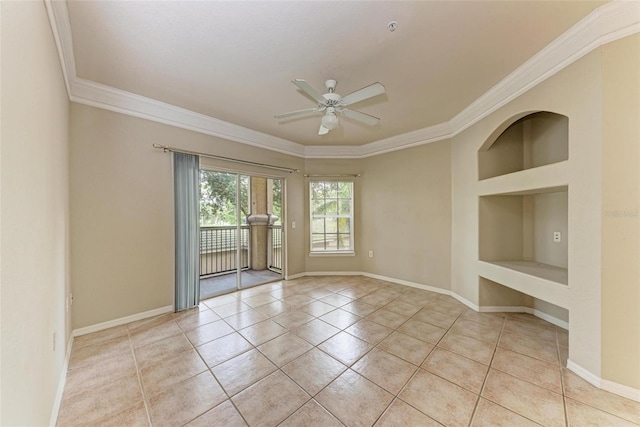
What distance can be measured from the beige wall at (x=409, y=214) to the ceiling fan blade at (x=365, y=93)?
236 centimetres

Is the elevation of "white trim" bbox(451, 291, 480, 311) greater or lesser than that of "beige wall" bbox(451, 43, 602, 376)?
lesser

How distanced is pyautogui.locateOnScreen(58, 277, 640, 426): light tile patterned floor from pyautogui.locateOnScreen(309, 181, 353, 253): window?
2.05m

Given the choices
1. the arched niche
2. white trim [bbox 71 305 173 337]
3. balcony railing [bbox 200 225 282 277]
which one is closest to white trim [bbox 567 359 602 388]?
the arched niche

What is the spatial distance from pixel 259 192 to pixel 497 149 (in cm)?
393

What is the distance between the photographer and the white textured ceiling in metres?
1.69

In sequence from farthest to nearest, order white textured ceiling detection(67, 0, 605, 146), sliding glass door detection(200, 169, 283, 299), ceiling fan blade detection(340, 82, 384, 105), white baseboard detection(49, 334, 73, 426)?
sliding glass door detection(200, 169, 283, 299), ceiling fan blade detection(340, 82, 384, 105), white textured ceiling detection(67, 0, 605, 146), white baseboard detection(49, 334, 73, 426)

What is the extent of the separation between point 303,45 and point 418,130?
9.01 feet

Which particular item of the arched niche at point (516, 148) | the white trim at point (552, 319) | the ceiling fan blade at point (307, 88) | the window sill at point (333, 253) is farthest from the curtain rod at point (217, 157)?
the white trim at point (552, 319)

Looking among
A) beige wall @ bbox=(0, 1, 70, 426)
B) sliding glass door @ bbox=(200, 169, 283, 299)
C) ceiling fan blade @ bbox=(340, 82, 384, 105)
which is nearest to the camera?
beige wall @ bbox=(0, 1, 70, 426)

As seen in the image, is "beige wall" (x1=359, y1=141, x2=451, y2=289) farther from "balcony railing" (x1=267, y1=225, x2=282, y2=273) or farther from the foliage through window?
the foliage through window

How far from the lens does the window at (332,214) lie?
5.11 metres

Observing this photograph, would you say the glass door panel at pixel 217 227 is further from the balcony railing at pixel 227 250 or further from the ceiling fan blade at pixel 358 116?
the ceiling fan blade at pixel 358 116

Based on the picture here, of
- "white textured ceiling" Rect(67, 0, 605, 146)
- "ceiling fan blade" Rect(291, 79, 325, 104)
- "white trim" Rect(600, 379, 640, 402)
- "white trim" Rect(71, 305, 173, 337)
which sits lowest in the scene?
"white trim" Rect(600, 379, 640, 402)

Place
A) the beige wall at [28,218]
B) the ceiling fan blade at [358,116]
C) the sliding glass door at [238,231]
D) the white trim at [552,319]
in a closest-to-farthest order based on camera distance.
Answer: the beige wall at [28,218]
the ceiling fan blade at [358,116]
the white trim at [552,319]
the sliding glass door at [238,231]
